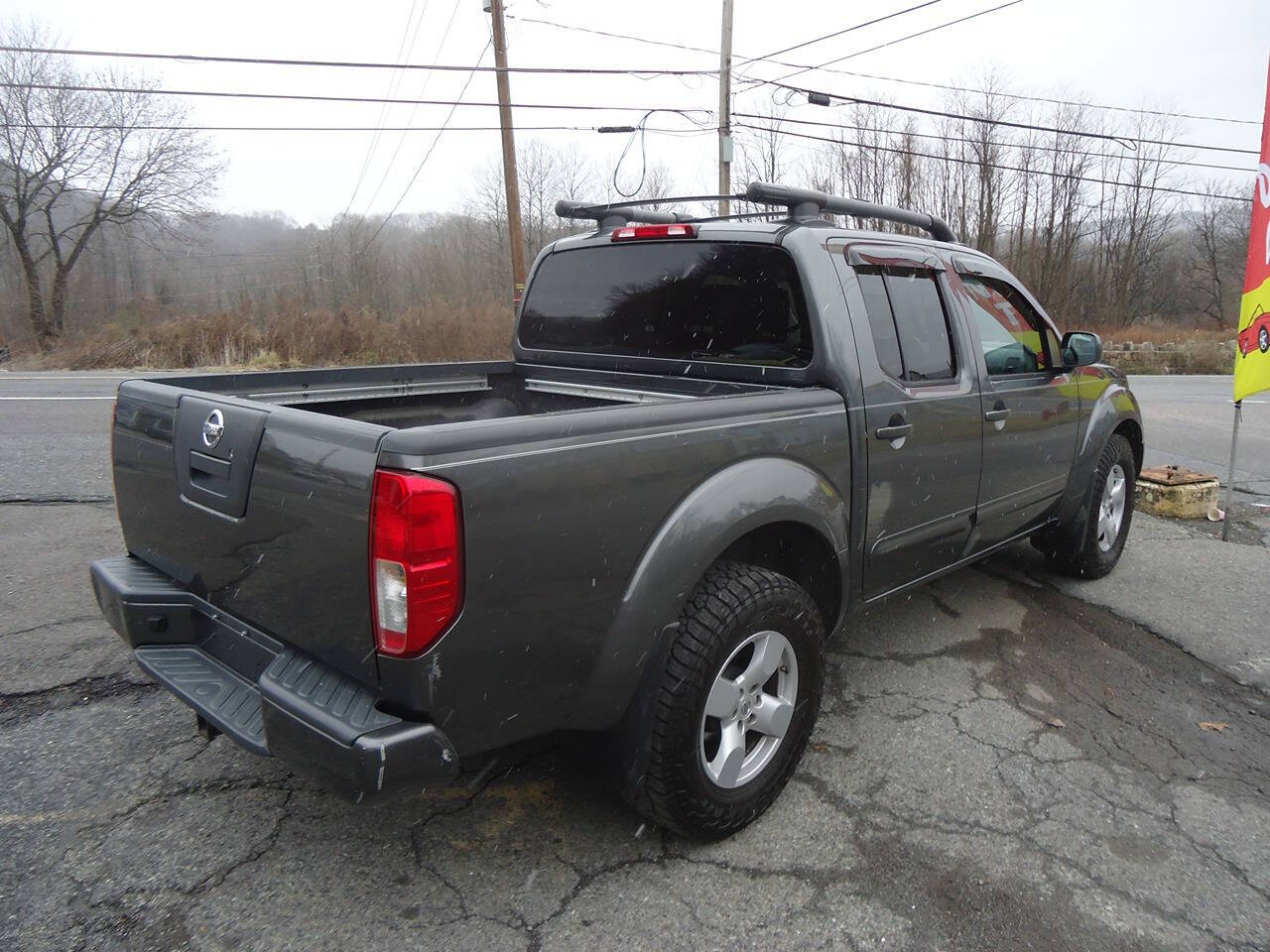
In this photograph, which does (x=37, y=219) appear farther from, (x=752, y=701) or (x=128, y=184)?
(x=752, y=701)

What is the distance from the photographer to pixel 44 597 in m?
4.17

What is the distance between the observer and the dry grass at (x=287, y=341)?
2158 cm

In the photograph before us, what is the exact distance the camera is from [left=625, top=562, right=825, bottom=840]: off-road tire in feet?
7.29

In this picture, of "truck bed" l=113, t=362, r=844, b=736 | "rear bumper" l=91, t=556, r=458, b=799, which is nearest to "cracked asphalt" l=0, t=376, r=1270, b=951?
"rear bumper" l=91, t=556, r=458, b=799

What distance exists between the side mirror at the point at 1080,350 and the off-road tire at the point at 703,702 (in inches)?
97.3

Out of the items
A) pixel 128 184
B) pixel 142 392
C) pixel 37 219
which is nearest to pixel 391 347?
pixel 128 184

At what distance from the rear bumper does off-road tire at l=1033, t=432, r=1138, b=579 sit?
403 centimetres

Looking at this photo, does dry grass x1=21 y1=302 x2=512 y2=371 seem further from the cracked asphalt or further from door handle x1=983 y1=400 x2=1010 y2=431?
the cracked asphalt

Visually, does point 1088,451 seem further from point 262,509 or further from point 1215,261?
point 1215,261

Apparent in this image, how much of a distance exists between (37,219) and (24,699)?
3378cm

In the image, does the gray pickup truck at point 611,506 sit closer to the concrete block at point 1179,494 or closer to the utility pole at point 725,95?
the concrete block at point 1179,494

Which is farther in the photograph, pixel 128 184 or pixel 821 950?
pixel 128 184

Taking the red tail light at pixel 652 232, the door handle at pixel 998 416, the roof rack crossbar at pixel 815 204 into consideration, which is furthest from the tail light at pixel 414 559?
the door handle at pixel 998 416

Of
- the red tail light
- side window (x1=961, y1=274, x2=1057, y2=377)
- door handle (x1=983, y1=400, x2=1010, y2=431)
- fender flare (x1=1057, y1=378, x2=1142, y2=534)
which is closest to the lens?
the red tail light
